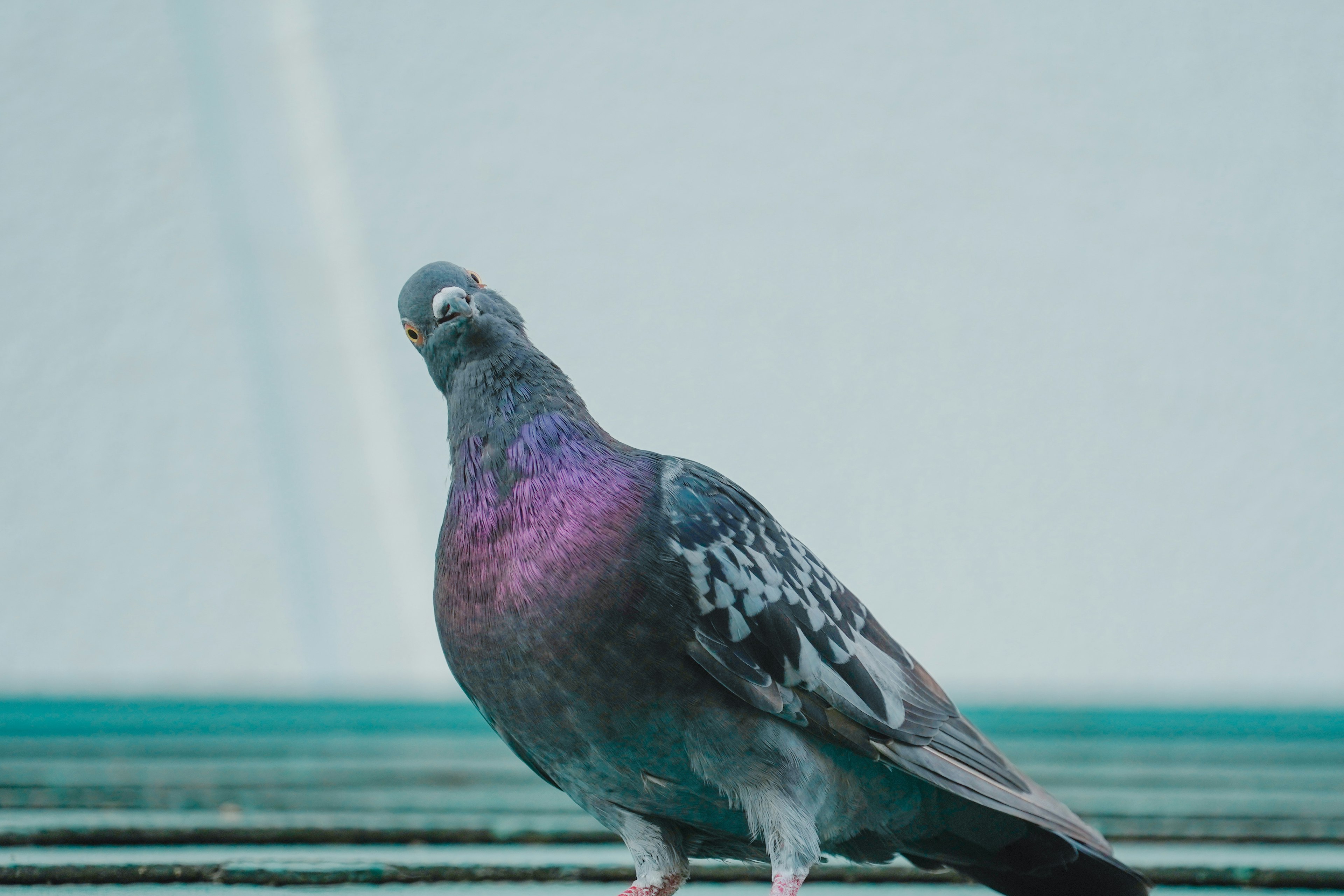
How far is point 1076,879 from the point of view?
1.58 m

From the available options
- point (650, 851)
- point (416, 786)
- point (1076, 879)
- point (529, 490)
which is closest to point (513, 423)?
point (529, 490)

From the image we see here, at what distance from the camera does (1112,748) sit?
121 inches

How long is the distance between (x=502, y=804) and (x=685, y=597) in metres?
1.34

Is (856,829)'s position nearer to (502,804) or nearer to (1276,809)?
(502,804)

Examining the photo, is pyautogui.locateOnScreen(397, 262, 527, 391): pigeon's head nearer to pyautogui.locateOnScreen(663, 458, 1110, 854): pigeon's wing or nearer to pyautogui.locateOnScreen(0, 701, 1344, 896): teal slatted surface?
pyautogui.locateOnScreen(663, 458, 1110, 854): pigeon's wing

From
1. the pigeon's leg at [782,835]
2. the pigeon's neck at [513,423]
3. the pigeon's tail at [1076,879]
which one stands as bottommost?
the pigeon's tail at [1076,879]

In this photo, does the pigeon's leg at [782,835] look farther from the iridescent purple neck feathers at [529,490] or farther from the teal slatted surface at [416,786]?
the teal slatted surface at [416,786]

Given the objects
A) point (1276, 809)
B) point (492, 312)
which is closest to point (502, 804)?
point (492, 312)

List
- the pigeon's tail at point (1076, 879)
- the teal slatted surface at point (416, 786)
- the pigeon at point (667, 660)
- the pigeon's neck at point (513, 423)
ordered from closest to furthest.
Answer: the pigeon at point (667, 660)
the pigeon's neck at point (513, 423)
the pigeon's tail at point (1076, 879)
the teal slatted surface at point (416, 786)

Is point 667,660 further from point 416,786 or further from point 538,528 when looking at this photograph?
point 416,786

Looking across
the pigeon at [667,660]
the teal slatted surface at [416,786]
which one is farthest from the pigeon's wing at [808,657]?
the teal slatted surface at [416,786]

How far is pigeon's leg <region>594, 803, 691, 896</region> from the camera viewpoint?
1372 mm

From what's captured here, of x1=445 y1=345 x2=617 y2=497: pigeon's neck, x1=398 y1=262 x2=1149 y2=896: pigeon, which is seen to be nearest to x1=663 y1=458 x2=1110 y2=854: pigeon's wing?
x1=398 y1=262 x2=1149 y2=896: pigeon

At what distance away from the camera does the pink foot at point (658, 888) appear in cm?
137
